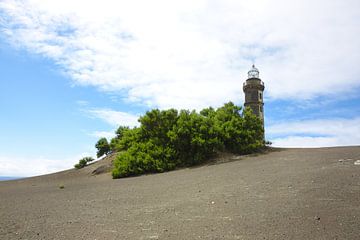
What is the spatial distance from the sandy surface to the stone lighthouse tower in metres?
23.8

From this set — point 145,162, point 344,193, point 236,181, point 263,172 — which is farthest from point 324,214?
point 145,162

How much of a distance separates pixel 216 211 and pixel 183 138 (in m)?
12.7

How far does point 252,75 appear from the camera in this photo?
124 ft

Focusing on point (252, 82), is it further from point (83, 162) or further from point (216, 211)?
point (216, 211)

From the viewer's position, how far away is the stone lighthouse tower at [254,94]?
3566cm

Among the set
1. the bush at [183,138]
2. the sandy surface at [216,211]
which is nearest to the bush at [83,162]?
the bush at [183,138]

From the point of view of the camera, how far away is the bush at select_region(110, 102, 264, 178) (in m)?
19.1

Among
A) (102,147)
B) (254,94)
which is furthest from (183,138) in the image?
(254,94)

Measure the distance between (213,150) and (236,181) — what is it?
844 cm

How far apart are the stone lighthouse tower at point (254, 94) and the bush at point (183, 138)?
531 inches

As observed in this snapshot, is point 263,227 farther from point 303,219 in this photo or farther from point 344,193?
point 344,193

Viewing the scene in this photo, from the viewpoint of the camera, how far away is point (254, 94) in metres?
36.1

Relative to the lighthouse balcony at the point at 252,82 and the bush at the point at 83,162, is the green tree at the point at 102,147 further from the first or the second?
the lighthouse balcony at the point at 252,82

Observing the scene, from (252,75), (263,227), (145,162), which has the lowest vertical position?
(263,227)
